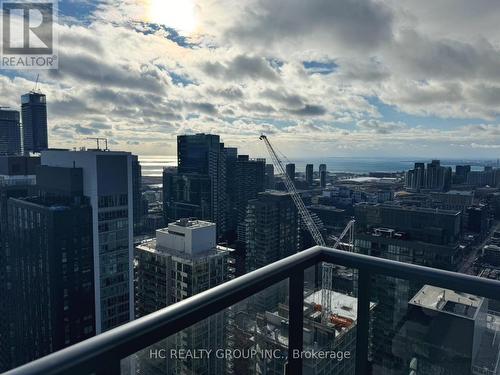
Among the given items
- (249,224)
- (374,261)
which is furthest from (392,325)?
(249,224)

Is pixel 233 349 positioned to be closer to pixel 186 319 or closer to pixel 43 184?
pixel 186 319

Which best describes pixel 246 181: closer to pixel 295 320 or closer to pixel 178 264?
pixel 178 264

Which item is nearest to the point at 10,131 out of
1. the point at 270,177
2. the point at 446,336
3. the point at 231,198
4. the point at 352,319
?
the point at 231,198

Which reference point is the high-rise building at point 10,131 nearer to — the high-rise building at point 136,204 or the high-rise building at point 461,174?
the high-rise building at point 136,204

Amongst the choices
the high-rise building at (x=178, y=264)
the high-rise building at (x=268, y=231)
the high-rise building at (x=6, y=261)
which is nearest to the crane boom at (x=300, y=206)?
the high-rise building at (x=268, y=231)

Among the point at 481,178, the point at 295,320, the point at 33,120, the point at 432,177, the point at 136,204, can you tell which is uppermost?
the point at 33,120

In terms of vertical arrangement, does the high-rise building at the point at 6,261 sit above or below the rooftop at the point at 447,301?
below

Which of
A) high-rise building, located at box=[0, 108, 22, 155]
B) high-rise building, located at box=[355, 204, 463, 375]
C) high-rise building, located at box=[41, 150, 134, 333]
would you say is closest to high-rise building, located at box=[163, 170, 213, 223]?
high-rise building, located at box=[355, 204, 463, 375]
